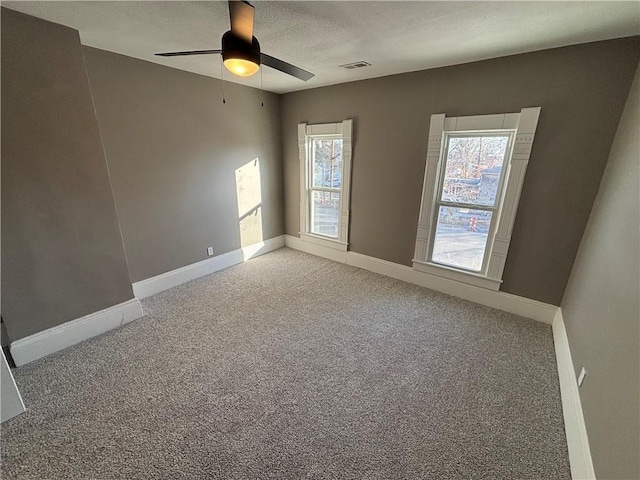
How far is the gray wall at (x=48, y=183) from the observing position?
6.18ft

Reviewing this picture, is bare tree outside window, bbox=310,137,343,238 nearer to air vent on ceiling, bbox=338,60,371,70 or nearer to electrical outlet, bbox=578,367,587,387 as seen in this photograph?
air vent on ceiling, bbox=338,60,371,70

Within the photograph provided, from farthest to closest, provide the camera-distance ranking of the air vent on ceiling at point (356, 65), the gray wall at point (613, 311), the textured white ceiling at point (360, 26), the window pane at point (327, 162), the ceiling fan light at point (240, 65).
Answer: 1. the window pane at point (327, 162)
2. the air vent on ceiling at point (356, 65)
3. the textured white ceiling at point (360, 26)
4. the ceiling fan light at point (240, 65)
5. the gray wall at point (613, 311)

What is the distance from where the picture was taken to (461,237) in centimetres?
315

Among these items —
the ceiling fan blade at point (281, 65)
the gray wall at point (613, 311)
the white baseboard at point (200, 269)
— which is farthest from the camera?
the white baseboard at point (200, 269)

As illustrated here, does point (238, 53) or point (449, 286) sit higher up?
point (238, 53)

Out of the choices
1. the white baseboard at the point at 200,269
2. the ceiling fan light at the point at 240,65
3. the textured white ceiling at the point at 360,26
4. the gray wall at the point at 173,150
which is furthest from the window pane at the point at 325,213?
the ceiling fan light at the point at 240,65

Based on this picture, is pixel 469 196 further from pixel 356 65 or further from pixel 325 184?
pixel 325 184

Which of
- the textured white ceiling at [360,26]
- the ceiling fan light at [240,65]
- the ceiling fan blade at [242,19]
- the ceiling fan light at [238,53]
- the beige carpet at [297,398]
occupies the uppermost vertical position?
the textured white ceiling at [360,26]

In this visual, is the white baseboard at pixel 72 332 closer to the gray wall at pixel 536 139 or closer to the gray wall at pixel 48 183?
the gray wall at pixel 48 183

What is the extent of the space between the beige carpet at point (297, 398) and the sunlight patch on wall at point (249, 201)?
1.49 meters

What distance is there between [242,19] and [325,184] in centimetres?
278

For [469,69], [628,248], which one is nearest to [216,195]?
[469,69]

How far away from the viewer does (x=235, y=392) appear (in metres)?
1.89

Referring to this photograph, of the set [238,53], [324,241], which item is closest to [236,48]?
[238,53]
